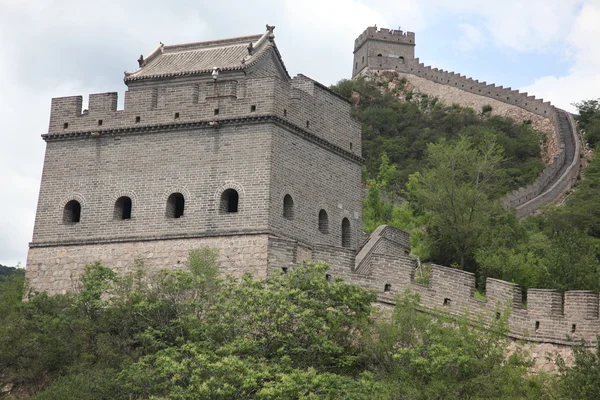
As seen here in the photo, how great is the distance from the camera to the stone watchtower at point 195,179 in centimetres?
2441

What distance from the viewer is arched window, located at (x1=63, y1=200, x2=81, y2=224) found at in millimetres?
25797

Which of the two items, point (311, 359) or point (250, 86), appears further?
point (250, 86)

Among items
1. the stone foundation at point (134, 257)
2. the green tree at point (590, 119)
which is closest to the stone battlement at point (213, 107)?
the stone foundation at point (134, 257)

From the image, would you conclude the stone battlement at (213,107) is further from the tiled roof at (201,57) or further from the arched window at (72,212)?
the tiled roof at (201,57)

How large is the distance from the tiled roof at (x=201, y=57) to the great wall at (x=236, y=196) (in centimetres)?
301

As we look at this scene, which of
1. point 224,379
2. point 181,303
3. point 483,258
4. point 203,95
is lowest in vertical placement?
point 224,379

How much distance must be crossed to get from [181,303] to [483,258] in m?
10.5

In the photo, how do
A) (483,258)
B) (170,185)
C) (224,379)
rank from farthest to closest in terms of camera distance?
(483,258)
(170,185)
(224,379)

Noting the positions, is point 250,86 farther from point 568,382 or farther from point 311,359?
point 568,382

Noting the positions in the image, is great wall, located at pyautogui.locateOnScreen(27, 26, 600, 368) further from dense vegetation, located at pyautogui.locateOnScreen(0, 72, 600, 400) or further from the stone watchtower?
dense vegetation, located at pyautogui.locateOnScreen(0, 72, 600, 400)

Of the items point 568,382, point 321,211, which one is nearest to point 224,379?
point 568,382

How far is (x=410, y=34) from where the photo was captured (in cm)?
8544

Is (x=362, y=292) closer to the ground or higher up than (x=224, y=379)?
higher up

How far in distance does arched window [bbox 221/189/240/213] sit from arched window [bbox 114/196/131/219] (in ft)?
7.64
